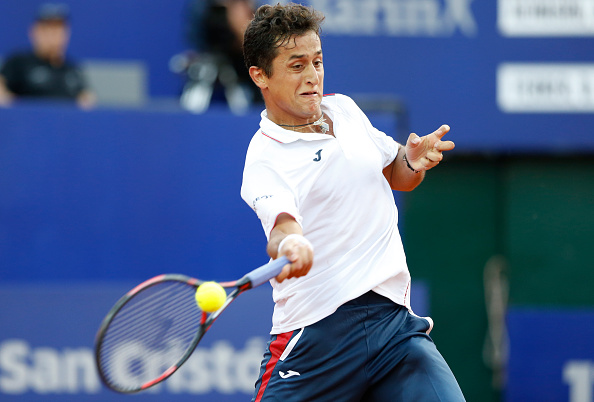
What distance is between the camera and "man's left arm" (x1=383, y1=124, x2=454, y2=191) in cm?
349

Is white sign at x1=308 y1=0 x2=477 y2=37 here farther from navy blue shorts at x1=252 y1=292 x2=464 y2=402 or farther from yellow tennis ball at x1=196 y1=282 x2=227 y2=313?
yellow tennis ball at x1=196 y1=282 x2=227 y2=313

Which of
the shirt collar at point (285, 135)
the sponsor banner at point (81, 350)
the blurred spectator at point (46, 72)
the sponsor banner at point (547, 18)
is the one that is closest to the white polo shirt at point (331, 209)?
the shirt collar at point (285, 135)

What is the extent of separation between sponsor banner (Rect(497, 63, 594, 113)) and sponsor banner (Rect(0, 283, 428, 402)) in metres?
3.03

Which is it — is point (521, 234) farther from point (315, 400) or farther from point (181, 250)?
point (315, 400)

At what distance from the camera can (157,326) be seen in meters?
3.67

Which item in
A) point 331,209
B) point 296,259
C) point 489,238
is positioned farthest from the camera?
point 489,238

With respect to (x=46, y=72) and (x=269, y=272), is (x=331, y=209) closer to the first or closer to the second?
(x=269, y=272)

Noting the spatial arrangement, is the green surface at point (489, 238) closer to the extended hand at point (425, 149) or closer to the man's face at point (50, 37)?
the man's face at point (50, 37)

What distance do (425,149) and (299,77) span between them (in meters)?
0.56

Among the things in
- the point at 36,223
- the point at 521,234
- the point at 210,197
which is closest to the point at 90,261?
the point at 36,223

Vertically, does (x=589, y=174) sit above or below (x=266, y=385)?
below

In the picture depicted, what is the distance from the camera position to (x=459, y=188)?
8.83 metres

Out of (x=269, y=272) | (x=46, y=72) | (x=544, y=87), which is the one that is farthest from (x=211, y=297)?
(x=544, y=87)

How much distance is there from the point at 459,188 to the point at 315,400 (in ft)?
18.5
